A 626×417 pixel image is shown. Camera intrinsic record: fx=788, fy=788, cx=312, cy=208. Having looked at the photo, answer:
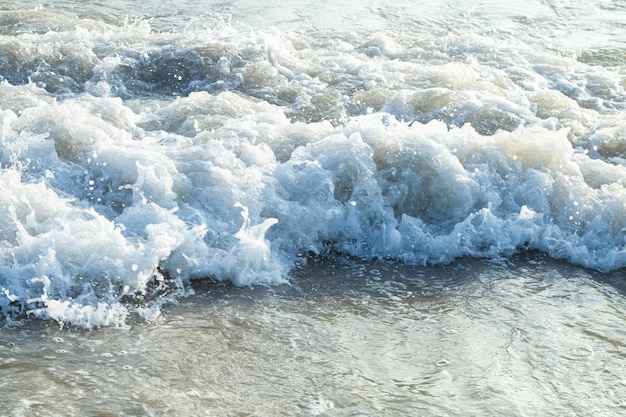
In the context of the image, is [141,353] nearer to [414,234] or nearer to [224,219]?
[224,219]

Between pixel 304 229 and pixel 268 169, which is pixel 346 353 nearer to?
pixel 304 229

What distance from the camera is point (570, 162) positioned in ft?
18.8

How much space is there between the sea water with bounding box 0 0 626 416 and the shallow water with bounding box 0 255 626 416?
0.01 m

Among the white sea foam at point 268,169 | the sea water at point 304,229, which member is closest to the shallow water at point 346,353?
the sea water at point 304,229

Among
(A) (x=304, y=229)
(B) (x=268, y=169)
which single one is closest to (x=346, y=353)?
(A) (x=304, y=229)

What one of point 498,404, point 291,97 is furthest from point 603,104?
point 498,404

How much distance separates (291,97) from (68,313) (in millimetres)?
3694

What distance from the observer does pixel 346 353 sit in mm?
3758

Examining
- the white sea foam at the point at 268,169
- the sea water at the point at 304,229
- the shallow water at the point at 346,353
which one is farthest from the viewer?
the white sea foam at the point at 268,169

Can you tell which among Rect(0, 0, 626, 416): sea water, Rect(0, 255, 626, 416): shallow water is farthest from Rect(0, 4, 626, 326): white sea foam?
Rect(0, 255, 626, 416): shallow water

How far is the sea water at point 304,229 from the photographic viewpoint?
3.53 m

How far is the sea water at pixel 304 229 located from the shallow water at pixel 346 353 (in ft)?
0.04

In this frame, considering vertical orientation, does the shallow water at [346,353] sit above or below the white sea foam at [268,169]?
below

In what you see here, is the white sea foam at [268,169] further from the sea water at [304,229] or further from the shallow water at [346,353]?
the shallow water at [346,353]
